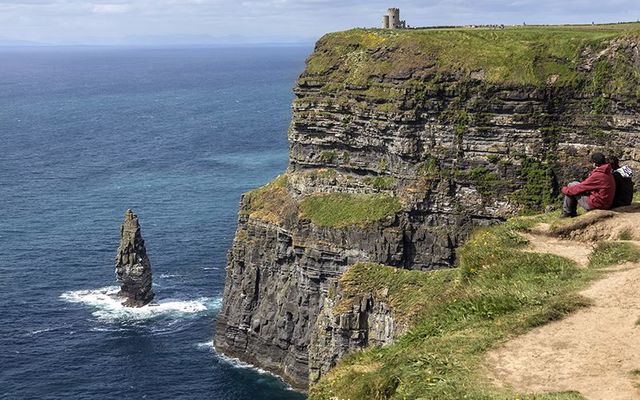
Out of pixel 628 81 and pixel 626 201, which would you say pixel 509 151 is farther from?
pixel 626 201

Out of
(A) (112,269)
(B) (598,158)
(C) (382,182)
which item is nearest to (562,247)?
(B) (598,158)

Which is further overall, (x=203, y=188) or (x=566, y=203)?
(x=203, y=188)

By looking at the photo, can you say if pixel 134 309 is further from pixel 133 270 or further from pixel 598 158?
pixel 598 158

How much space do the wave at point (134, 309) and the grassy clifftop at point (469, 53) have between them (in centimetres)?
3064

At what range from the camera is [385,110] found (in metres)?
78.3

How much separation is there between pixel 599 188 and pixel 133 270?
7208 cm

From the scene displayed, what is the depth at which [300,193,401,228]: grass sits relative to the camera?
7644 centimetres

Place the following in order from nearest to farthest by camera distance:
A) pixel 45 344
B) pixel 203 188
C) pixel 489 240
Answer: pixel 489 240, pixel 45 344, pixel 203 188

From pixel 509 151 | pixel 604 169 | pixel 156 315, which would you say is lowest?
pixel 156 315

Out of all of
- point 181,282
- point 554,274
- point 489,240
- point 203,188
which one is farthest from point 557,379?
point 203,188

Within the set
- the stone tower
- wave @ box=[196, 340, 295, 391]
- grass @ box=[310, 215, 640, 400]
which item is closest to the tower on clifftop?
the stone tower

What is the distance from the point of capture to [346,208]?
78438 mm

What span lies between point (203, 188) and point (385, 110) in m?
72.6

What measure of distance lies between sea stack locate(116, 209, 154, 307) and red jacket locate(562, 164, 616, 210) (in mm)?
70621
